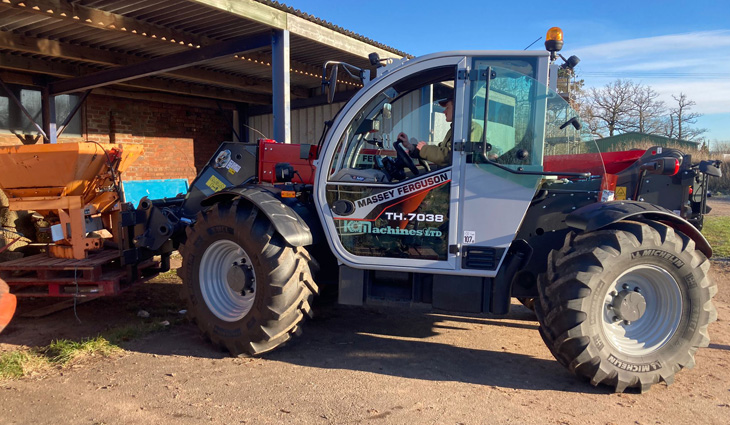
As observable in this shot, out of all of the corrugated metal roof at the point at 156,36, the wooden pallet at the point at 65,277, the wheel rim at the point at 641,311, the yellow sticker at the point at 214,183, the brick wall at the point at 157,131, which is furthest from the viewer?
the brick wall at the point at 157,131

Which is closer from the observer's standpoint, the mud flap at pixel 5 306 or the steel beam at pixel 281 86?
the mud flap at pixel 5 306

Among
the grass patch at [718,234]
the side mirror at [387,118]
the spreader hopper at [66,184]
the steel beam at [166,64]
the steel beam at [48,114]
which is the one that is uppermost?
the steel beam at [166,64]

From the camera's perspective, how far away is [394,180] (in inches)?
161

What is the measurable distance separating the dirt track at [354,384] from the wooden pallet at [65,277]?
36 centimetres

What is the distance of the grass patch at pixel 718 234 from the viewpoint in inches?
357

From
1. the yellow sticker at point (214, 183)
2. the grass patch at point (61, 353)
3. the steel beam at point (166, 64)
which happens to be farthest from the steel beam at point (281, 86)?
the grass patch at point (61, 353)

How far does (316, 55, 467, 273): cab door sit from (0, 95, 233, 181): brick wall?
973 centimetres

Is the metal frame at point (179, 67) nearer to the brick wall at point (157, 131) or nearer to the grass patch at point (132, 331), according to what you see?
the brick wall at point (157, 131)

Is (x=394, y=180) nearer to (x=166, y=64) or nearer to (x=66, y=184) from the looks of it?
(x=66, y=184)

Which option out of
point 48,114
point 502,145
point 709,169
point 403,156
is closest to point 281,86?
point 403,156

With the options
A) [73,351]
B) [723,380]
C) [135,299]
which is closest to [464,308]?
[723,380]

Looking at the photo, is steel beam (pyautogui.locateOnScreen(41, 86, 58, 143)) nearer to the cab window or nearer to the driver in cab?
the cab window

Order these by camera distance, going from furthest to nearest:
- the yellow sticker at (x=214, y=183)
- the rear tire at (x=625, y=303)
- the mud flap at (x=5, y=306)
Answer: the yellow sticker at (x=214, y=183)
the rear tire at (x=625, y=303)
the mud flap at (x=5, y=306)

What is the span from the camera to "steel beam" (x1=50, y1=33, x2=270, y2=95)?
320 inches
